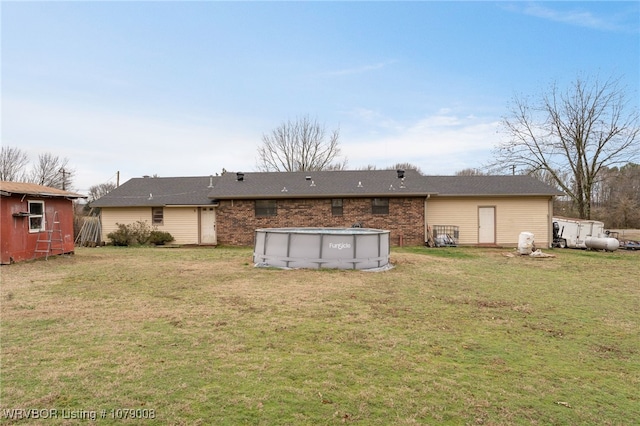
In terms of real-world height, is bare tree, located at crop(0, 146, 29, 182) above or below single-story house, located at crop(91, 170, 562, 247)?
above

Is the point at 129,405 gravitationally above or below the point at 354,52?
below

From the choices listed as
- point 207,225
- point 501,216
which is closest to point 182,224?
point 207,225

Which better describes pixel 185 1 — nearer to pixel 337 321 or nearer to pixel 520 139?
pixel 337 321

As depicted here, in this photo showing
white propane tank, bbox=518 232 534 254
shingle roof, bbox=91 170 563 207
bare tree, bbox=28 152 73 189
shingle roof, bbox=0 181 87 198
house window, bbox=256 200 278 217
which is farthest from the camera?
bare tree, bbox=28 152 73 189

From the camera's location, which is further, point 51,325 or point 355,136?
point 355,136

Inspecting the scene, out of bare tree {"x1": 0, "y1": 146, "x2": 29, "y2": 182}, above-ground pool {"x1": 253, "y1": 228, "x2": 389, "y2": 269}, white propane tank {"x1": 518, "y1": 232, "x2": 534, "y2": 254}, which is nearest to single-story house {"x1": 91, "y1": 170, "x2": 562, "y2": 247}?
white propane tank {"x1": 518, "y1": 232, "x2": 534, "y2": 254}

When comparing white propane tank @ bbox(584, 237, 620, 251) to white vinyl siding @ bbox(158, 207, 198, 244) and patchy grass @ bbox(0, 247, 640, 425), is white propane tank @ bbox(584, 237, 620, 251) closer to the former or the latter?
patchy grass @ bbox(0, 247, 640, 425)

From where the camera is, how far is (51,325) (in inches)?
205

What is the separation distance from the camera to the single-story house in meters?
18.7

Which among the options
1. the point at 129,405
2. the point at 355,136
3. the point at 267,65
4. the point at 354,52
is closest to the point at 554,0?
the point at 354,52

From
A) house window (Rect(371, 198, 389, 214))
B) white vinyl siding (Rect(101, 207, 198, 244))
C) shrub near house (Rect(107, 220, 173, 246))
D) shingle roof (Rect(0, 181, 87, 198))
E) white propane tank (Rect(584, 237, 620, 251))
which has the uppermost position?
shingle roof (Rect(0, 181, 87, 198))

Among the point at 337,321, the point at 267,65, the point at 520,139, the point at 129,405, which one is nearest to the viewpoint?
the point at 129,405

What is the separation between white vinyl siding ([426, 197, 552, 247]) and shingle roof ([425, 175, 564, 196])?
0.40 m

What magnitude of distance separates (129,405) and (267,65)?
16.4 meters
